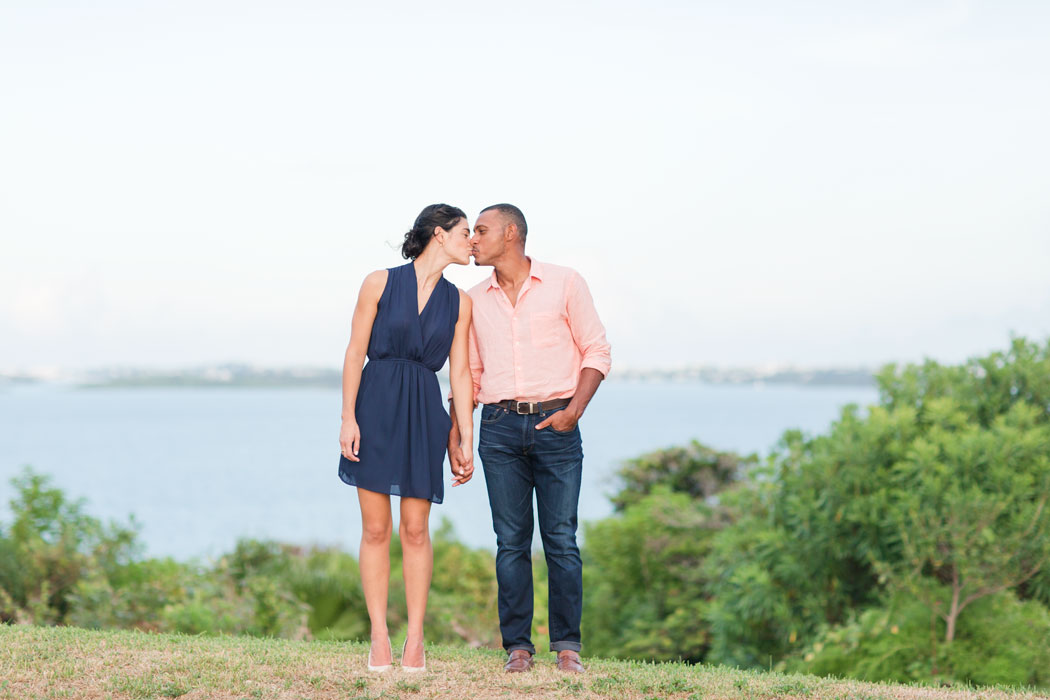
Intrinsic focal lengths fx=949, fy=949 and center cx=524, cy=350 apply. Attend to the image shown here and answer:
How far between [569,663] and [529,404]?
4.50ft

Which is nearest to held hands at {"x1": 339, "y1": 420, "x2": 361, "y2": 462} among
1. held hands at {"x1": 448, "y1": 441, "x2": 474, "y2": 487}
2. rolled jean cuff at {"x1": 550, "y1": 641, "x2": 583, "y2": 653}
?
held hands at {"x1": 448, "y1": 441, "x2": 474, "y2": 487}

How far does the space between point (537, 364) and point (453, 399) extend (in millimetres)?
502

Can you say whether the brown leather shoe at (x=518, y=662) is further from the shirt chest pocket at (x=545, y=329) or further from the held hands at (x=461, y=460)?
the shirt chest pocket at (x=545, y=329)

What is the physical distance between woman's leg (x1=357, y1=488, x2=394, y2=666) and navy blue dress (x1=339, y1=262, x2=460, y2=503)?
108mm

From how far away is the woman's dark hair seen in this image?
498cm

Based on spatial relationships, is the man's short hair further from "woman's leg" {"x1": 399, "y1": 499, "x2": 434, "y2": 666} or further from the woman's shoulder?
"woman's leg" {"x1": 399, "y1": 499, "x2": 434, "y2": 666}

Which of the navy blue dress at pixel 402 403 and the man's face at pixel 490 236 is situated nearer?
the navy blue dress at pixel 402 403

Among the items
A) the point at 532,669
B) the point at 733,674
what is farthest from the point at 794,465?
the point at 532,669

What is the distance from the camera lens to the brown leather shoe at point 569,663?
493 centimetres

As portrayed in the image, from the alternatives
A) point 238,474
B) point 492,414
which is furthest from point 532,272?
point 238,474

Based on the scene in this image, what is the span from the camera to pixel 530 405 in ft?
16.4

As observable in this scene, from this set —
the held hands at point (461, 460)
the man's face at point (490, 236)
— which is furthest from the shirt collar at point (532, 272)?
the held hands at point (461, 460)

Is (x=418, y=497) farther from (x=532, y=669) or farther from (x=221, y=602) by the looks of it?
(x=221, y=602)

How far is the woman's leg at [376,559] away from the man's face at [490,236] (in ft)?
4.48
